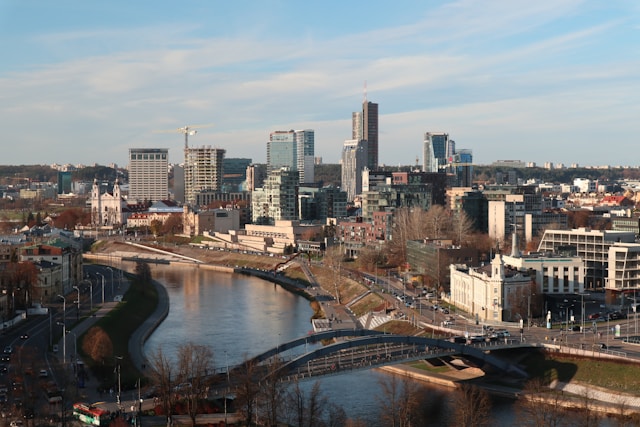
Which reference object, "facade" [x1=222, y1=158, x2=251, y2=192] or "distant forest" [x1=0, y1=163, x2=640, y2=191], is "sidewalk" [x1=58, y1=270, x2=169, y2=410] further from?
"distant forest" [x1=0, y1=163, x2=640, y2=191]

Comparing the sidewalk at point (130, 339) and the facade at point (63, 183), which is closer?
the sidewalk at point (130, 339)

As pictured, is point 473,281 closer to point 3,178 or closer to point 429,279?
point 429,279

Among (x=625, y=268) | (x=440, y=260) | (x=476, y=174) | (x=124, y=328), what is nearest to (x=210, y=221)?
(x=440, y=260)

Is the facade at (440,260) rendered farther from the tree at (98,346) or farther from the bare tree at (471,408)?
the tree at (98,346)

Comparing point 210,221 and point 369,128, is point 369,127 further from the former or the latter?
point 210,221

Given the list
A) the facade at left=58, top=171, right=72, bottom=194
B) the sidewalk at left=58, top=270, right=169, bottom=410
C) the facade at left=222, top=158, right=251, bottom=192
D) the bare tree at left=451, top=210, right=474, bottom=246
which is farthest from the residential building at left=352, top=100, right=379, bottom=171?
the sidewalk at left=58, top=270, right=169, bottom=410

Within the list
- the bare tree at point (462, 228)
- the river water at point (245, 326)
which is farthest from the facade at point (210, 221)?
the bare tree at point (462, 228)
